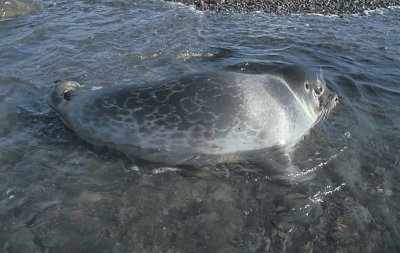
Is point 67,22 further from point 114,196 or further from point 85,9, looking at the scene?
point 114,196

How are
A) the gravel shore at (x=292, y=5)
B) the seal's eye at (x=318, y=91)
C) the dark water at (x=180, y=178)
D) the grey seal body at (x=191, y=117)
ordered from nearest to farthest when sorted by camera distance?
the dark water at (x=180, y=178), the grey seal body at (x=191, y=117), the seal's eye at (x=318, y=91), the gravel shore at (x=292, y=5)

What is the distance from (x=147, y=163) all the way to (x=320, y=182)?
192 centimetres

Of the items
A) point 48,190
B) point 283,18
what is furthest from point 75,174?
point 283,18

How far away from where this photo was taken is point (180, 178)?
15.9 ft

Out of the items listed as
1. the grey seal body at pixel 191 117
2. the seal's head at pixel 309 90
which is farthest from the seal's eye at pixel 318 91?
the grey seal body at pixel 191 117

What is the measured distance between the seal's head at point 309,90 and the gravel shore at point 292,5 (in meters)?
6.01

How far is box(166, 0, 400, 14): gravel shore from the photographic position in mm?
11719

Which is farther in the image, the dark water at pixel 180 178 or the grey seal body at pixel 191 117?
the grey seal body at pixel 191 117

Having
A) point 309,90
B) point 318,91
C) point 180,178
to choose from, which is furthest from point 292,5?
→ point 180,178

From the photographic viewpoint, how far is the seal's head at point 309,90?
19.0 feet

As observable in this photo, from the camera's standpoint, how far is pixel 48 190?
14.8 feet

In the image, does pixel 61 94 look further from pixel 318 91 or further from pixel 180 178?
pixel 318 91

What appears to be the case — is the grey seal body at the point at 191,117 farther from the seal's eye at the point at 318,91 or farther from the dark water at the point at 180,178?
the seal's eye at the point at 318,91

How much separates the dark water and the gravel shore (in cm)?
356
